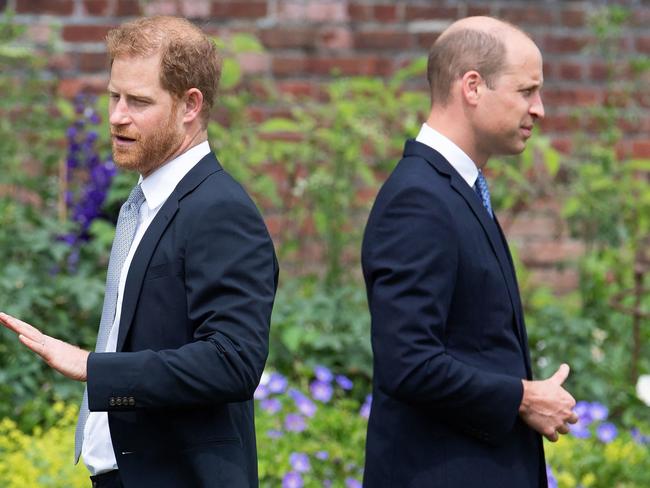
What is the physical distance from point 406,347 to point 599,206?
9.49 feet

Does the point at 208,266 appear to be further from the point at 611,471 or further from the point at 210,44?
the point at 611,471

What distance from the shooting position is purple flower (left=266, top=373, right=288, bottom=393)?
4.54m

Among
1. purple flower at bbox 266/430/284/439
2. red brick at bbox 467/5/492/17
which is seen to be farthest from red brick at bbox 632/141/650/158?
purple flower at bbox 266/430/284/439

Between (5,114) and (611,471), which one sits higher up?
(5,114)

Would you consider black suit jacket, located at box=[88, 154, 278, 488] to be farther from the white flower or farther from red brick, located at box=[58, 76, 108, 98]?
red brick, located at box=[58, 76, 108, 98]

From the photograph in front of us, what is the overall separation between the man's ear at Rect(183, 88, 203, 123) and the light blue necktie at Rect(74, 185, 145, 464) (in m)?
0.20

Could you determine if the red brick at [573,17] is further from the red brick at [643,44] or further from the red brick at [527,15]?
the red brick at [643,44]

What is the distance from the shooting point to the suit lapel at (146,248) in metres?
2.58

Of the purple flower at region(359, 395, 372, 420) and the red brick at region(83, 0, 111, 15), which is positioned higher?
the red brick at region(83, 0, 111, 15)

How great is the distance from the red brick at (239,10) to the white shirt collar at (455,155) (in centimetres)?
294

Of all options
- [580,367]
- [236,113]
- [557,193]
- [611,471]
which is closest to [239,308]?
[611,471]

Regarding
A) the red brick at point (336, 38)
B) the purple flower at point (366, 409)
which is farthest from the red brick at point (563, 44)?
the purple flower at point (366, 409)

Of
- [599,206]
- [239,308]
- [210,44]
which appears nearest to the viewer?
[239,308]

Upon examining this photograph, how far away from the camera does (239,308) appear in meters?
2.51
